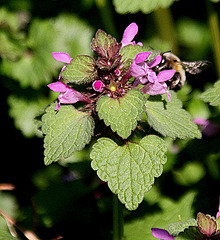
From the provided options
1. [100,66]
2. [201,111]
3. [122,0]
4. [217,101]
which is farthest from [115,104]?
[201,111]

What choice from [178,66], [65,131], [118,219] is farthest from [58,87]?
[178,66]

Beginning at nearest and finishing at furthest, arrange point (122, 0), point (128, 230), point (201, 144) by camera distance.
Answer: point (128, 230), point (122, 0), point (201, 144)

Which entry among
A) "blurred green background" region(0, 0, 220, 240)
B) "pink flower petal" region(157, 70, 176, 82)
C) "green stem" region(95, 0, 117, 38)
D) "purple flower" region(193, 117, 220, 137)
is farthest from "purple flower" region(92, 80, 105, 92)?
"green stem" region(95, 0, 117, 38)

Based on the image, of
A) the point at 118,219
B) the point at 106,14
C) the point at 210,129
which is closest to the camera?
the point at 118,219

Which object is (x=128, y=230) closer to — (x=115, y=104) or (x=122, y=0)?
(x=115, y=104)

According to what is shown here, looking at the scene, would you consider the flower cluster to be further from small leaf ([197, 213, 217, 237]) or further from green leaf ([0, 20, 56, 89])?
green leaf ([0, 20, 56, 89])

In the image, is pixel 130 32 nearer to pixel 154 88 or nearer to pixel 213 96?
pixel 154 88
